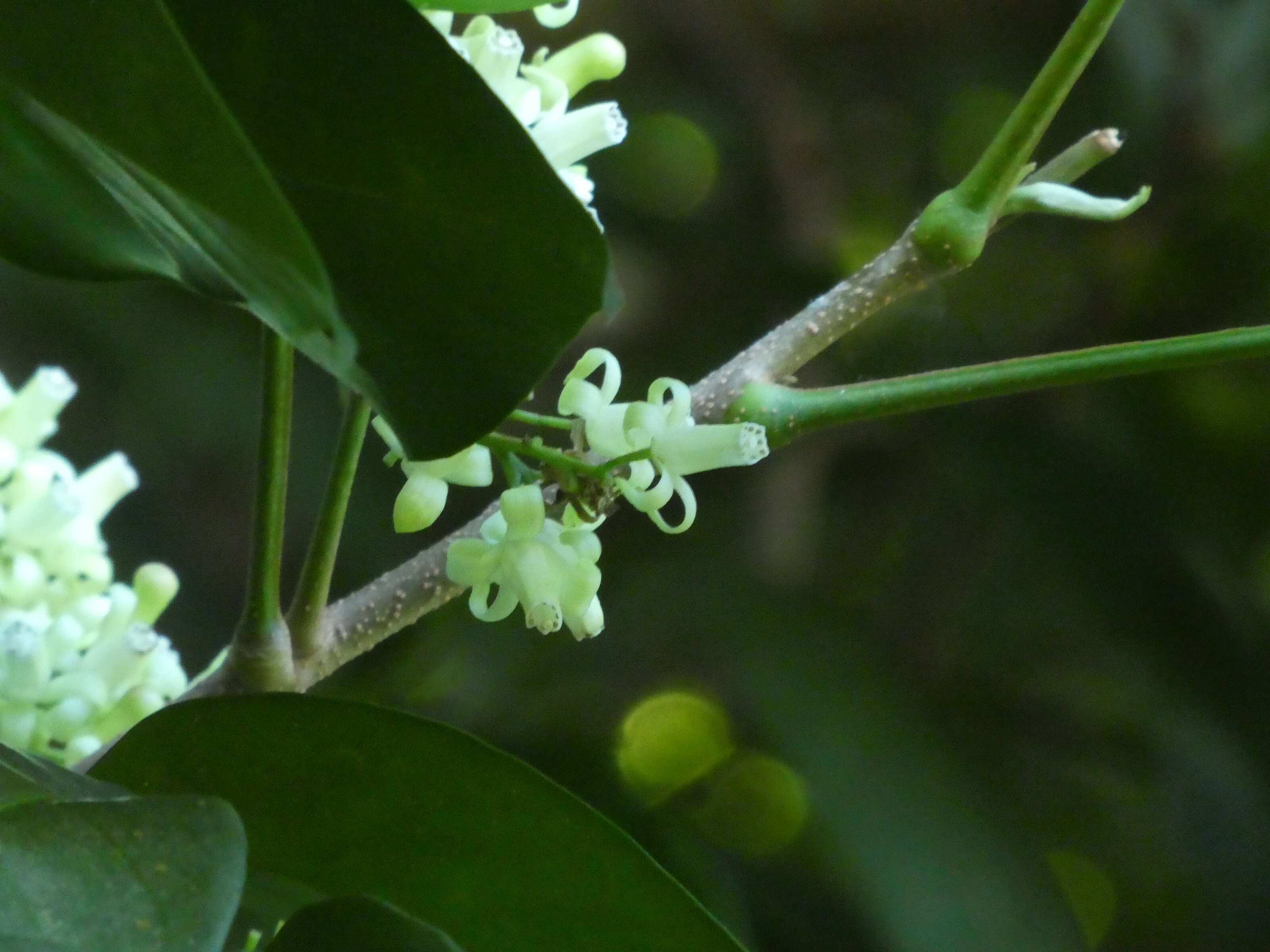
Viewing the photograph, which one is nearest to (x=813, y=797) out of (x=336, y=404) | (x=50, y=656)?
(x=336, y=404)

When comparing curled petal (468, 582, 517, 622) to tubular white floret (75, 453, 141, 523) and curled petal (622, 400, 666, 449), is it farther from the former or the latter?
tubular white floret (75, 453, 141, 523)

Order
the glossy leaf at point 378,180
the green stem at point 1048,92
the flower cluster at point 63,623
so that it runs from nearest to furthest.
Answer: the glossy leaf at point 378,180
the green stem at point 1048,92
the flower cluster at point 63,623

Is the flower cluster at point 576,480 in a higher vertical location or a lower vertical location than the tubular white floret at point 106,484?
higher

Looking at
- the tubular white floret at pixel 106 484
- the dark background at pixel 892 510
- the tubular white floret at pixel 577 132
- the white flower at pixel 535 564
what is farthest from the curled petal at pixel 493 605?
the dark background at pixel 892 510

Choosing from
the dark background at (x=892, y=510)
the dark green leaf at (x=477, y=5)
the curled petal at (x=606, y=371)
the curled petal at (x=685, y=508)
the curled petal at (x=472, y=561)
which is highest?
the dark green leaf at (x=477, y=5)

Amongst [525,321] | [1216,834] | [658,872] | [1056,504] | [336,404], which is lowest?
[1216,834]

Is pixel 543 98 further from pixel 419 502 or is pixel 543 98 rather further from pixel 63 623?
pixel 63 623

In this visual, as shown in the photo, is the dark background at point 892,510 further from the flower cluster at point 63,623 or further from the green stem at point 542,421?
the green stem at point 542,421

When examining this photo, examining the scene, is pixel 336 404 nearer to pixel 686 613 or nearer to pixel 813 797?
pixel 686 613
